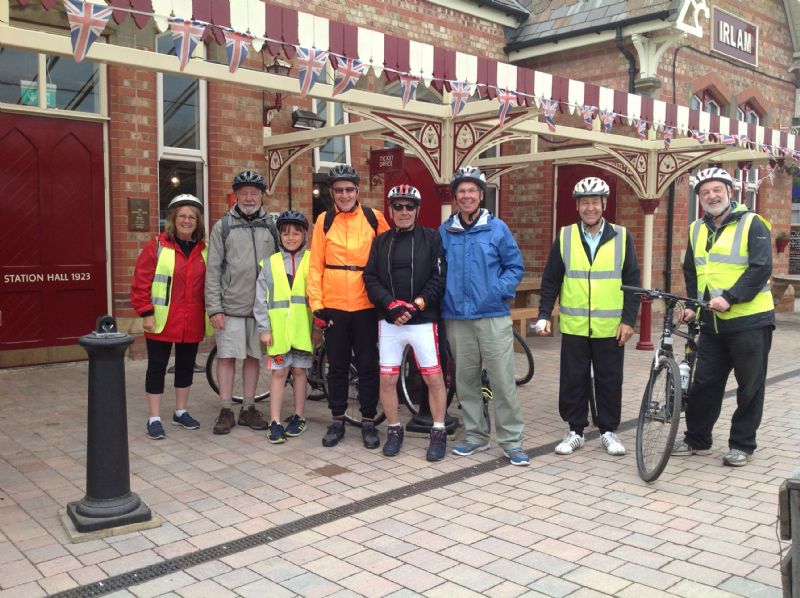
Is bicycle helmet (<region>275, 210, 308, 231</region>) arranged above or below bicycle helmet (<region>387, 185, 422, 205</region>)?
below

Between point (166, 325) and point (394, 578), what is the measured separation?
2782mm

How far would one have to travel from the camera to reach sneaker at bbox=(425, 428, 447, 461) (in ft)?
16.1

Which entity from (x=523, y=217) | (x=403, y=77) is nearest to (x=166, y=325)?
(x=403, y=77)

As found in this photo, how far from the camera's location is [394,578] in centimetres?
326

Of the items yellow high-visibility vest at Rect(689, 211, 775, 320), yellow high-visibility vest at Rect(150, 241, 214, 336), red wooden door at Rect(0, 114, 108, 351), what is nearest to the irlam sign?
yellow high-visibility vest at Rect(689, 211, 775, 320)

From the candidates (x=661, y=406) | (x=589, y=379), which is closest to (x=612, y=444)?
(x=589, y=379)

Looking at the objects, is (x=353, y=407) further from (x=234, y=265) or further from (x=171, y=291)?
(x=171, y=291)

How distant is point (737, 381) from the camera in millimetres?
4844

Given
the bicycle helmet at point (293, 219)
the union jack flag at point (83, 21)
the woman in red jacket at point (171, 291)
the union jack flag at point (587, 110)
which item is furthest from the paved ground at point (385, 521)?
the union jack flag at point (587, 110)

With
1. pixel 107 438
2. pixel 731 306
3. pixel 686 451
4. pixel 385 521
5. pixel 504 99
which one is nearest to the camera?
pixel 107 438

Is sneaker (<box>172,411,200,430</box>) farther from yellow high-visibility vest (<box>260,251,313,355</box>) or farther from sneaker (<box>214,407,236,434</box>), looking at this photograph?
yellow high-visibility vest (<box>260,251,313,355</box>)

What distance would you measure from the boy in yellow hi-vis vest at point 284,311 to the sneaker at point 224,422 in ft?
1.22

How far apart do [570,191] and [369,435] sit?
8385 millimetres

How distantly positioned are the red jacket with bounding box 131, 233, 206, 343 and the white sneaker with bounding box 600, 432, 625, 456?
298 cm
